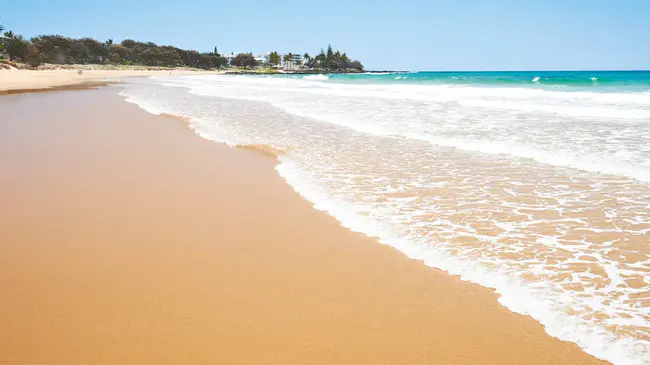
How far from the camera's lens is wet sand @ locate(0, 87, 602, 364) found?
2.78 meters

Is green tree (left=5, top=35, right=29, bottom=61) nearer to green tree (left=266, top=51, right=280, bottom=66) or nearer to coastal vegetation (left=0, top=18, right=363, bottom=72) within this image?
coastal vegetation (left=0, top=18, right=363, bottom=72)

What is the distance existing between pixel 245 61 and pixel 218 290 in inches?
7349

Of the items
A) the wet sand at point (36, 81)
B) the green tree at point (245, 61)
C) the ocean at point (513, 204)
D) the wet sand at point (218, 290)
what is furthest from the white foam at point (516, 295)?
the green tree at point (245, 61)

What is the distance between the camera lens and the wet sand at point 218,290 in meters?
2.78

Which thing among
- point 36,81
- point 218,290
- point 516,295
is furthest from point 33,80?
point 516,295

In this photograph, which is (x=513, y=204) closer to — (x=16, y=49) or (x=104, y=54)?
(x=16, y=49)

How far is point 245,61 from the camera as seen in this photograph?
18125 cm

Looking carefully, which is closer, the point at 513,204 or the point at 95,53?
the point at 513,204

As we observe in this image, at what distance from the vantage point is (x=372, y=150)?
9.55m

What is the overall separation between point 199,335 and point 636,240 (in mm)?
4289

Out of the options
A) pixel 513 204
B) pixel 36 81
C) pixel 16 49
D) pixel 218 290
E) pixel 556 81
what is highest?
pixel 16 49

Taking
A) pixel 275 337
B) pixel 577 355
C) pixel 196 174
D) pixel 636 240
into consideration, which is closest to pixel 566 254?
pixel 636 240

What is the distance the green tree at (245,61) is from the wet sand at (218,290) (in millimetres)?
182652

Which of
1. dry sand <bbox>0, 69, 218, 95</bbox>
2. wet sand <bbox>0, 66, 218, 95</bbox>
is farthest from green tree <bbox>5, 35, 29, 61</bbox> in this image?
wet sand <bbox>0, 66, 218, 95</bbox>
